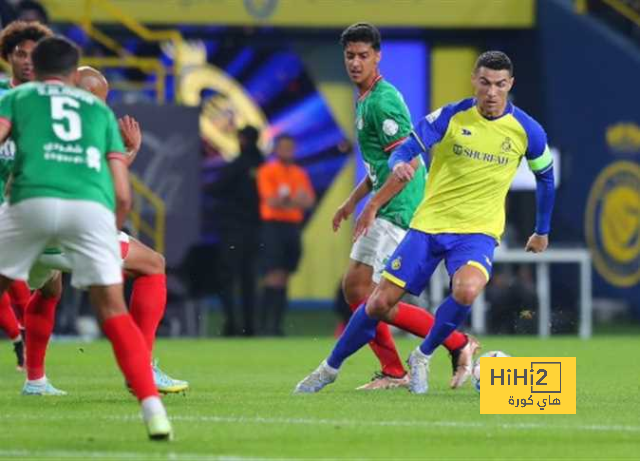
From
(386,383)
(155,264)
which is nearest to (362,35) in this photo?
(155,264)

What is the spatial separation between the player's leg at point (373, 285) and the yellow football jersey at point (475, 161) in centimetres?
61

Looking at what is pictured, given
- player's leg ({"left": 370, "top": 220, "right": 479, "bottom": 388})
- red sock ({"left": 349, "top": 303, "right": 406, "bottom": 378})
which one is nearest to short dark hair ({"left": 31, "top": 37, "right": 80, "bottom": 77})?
player's leg ({"left": 370, "top": 220, "right": 479, "bottom": 388})

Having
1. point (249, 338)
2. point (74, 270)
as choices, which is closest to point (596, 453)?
point (74, 270)

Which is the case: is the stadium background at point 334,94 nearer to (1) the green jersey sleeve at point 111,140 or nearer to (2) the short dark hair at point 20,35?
(2) the short dark hair at point 20,35

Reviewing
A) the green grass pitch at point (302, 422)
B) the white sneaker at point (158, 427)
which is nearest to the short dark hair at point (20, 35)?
the green grass pitch at point (302, 422)

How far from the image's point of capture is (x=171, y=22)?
2464 cm

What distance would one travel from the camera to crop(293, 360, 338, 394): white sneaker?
Answer: 10961 millimetres

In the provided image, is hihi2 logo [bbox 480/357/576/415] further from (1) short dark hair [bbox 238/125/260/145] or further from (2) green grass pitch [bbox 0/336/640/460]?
(1) short dark hair [bbox 238/125/260/145]

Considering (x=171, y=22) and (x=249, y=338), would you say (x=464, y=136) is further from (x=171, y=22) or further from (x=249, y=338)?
(x=171, y=22)

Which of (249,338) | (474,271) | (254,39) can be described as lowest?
(249,338)

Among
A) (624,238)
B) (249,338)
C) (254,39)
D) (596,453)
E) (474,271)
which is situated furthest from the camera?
(254,39)

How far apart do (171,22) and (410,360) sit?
558 inches

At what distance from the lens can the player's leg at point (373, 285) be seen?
11570 mm

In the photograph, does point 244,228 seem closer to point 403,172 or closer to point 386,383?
point 386,383
